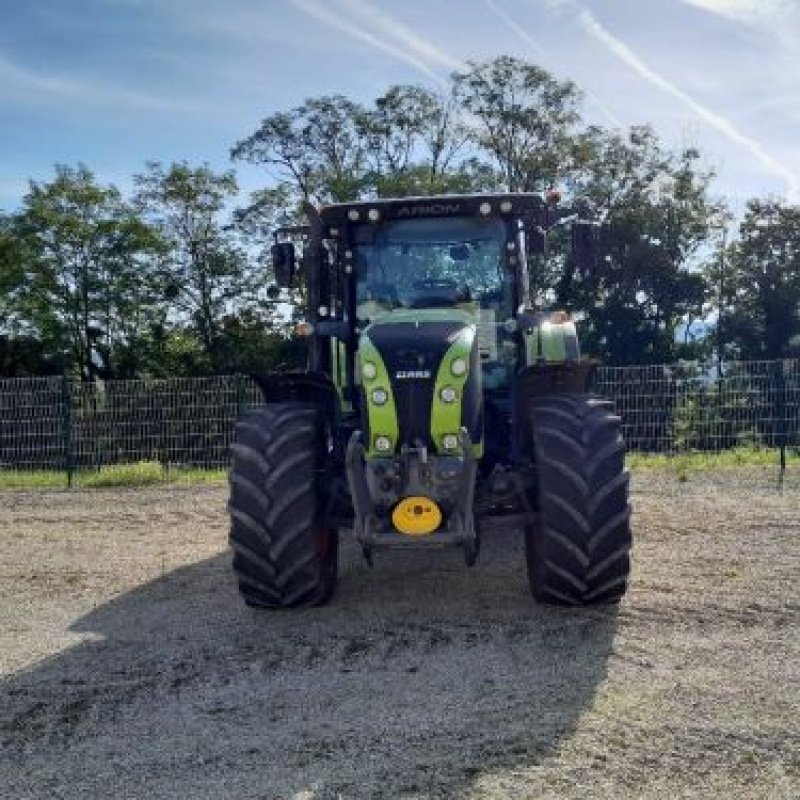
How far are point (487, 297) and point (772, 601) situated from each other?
272cm

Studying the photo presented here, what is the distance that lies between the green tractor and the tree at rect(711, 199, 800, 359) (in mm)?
30691

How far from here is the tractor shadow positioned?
3887 mm

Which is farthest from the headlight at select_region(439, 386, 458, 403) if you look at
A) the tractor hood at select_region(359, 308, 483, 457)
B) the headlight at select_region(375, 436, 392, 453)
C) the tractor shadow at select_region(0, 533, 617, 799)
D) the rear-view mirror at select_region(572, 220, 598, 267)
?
the rear-view mirror at select_region(572, 220, 598, 267)

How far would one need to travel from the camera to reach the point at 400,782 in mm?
3721

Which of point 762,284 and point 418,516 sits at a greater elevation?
point 762,284

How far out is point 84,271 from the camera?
3338 centimetres

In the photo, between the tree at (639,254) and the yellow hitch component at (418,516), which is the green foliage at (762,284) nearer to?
the tree at (639,254)

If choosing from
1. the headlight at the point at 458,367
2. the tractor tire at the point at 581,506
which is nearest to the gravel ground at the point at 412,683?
the tractor tire at the point at 581,506

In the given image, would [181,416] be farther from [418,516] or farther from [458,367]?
[418,516]

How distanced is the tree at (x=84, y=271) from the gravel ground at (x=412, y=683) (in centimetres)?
2650

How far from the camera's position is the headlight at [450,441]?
5562mm

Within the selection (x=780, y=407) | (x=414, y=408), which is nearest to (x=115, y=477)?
(x=780, y=407)

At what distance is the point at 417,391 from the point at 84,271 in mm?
30093

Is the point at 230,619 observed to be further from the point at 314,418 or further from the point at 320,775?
the point at 320,775
